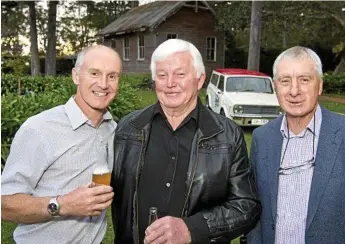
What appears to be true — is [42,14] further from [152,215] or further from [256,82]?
[152,215]

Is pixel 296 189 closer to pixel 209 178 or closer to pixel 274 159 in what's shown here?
pixel 274 159

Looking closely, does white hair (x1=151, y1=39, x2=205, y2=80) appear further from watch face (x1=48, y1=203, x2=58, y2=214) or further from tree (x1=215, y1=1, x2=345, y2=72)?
tree (x1=215, y1=1, x2=345, y2=72)

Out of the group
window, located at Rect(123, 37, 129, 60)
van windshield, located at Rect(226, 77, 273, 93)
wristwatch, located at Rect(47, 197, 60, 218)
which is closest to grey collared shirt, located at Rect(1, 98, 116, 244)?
wristwatch, located at Rect(47, 197, 60, 218)

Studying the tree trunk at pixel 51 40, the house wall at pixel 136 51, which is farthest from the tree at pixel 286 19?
the tree trunk at pixel 51 40

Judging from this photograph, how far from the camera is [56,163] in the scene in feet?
7.99

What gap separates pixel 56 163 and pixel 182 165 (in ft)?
2.32

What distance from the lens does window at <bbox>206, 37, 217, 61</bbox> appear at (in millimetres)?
30078

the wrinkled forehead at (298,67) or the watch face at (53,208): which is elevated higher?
the wrinkled forehead at (298,67)

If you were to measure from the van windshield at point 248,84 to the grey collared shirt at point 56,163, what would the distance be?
12.3 m

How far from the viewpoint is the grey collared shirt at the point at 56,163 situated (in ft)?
7.74

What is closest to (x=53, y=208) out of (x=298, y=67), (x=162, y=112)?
(x=162, y=112)

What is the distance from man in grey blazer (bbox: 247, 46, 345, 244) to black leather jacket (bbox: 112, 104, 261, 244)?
0.19m

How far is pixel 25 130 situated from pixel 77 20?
51872 millimetres

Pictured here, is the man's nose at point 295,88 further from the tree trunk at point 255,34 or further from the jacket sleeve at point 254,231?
the tree trunk at point 255,34
